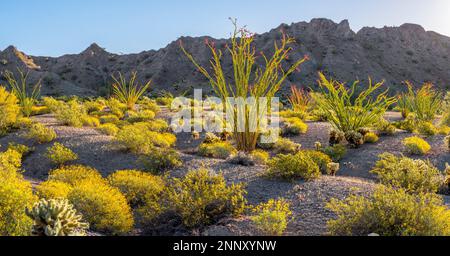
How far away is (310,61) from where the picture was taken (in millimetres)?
51594

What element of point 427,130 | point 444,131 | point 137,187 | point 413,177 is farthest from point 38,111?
point 444,131

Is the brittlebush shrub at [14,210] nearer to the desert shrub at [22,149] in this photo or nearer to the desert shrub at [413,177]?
the desert shrub at [22,149]

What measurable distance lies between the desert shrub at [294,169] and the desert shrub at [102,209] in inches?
114

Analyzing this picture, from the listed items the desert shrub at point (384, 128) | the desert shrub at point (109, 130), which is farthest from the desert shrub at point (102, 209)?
the desert shrub at point (384, 128)

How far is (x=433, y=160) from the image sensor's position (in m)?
11.0

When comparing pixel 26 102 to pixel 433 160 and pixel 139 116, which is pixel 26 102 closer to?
pixel 139 116

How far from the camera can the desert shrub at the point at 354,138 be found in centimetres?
1238

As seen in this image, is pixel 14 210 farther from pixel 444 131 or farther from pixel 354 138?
pixel 444 131

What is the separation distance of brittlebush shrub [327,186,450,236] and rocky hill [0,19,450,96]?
40409 millimetres

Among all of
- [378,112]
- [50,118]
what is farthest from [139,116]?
[378,112]

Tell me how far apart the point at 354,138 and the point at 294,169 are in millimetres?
5173

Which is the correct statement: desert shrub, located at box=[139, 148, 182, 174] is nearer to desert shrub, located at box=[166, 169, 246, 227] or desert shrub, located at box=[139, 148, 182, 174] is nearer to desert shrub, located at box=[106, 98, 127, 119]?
desert shrub, located at box=[166, 169, 246, 227]

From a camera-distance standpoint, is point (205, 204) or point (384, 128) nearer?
point (205, 204)

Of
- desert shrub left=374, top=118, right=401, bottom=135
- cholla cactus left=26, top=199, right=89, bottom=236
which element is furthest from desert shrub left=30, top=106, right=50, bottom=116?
cholla cactus left=26, top=199, right=89, bottom=236
